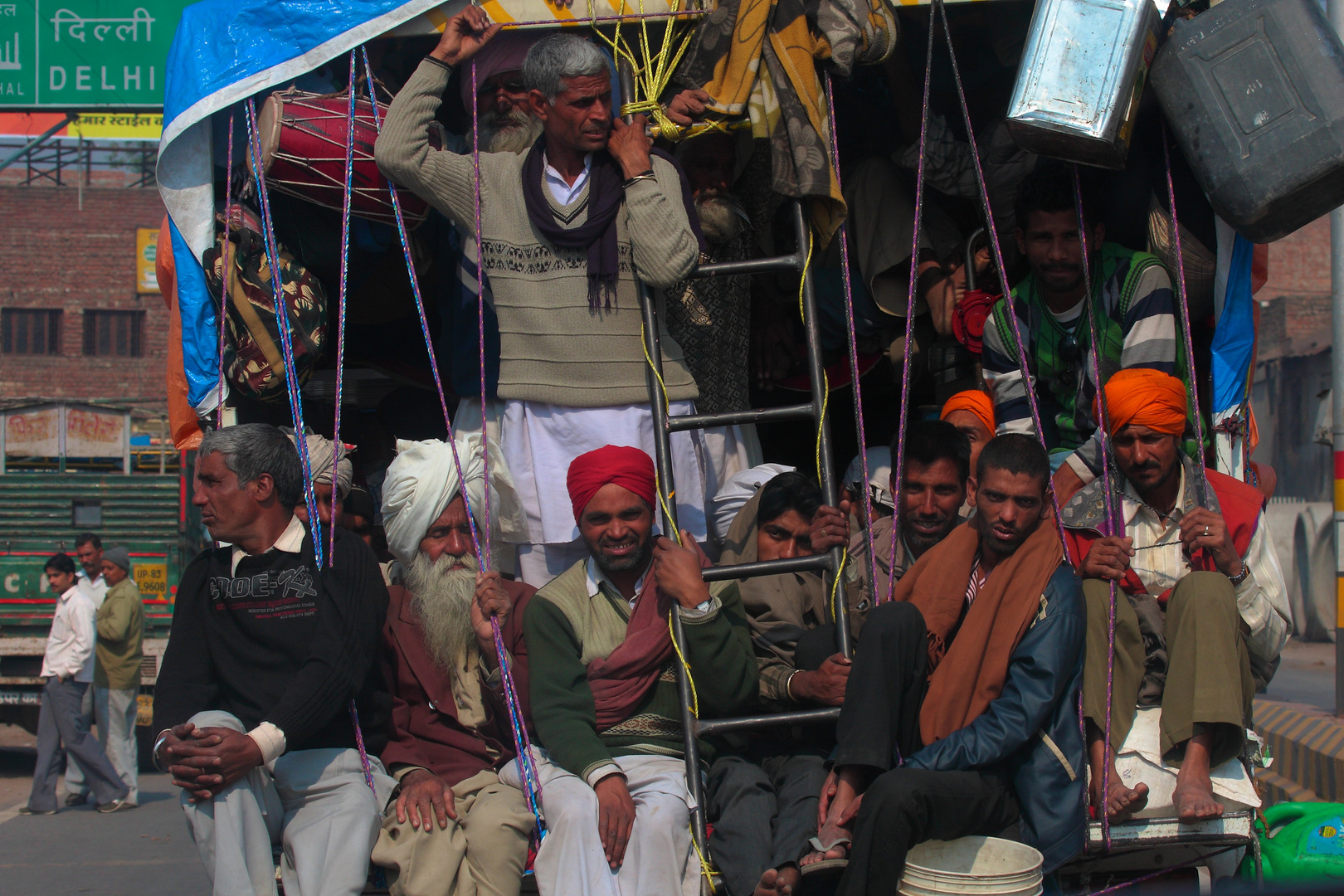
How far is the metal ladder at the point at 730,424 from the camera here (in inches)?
128

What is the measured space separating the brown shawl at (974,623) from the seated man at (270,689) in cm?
150

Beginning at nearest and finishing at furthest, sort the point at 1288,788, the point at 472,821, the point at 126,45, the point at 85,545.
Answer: the point at 472,821 → the point at 1288,788 → the point at 85,545 → the point at 126,45

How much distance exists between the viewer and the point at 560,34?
3.77 meters

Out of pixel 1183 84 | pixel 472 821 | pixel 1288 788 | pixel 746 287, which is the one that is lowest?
pixel 1288 788

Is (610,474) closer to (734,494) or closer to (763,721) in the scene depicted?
(763,721)

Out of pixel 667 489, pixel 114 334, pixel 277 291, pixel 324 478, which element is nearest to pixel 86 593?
pixel 324 478

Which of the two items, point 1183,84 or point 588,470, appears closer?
point 588,470

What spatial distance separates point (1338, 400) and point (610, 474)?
23.1 ft

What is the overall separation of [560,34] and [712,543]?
1.81 m

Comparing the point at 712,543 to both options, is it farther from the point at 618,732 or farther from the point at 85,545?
the point at 85,545

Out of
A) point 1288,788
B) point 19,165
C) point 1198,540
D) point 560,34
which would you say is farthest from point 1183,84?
point 19,165

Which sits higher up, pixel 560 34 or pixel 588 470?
pixel 560 34

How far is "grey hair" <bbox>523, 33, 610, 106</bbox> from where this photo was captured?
3.56 metres

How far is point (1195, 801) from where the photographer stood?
3.01 metres
